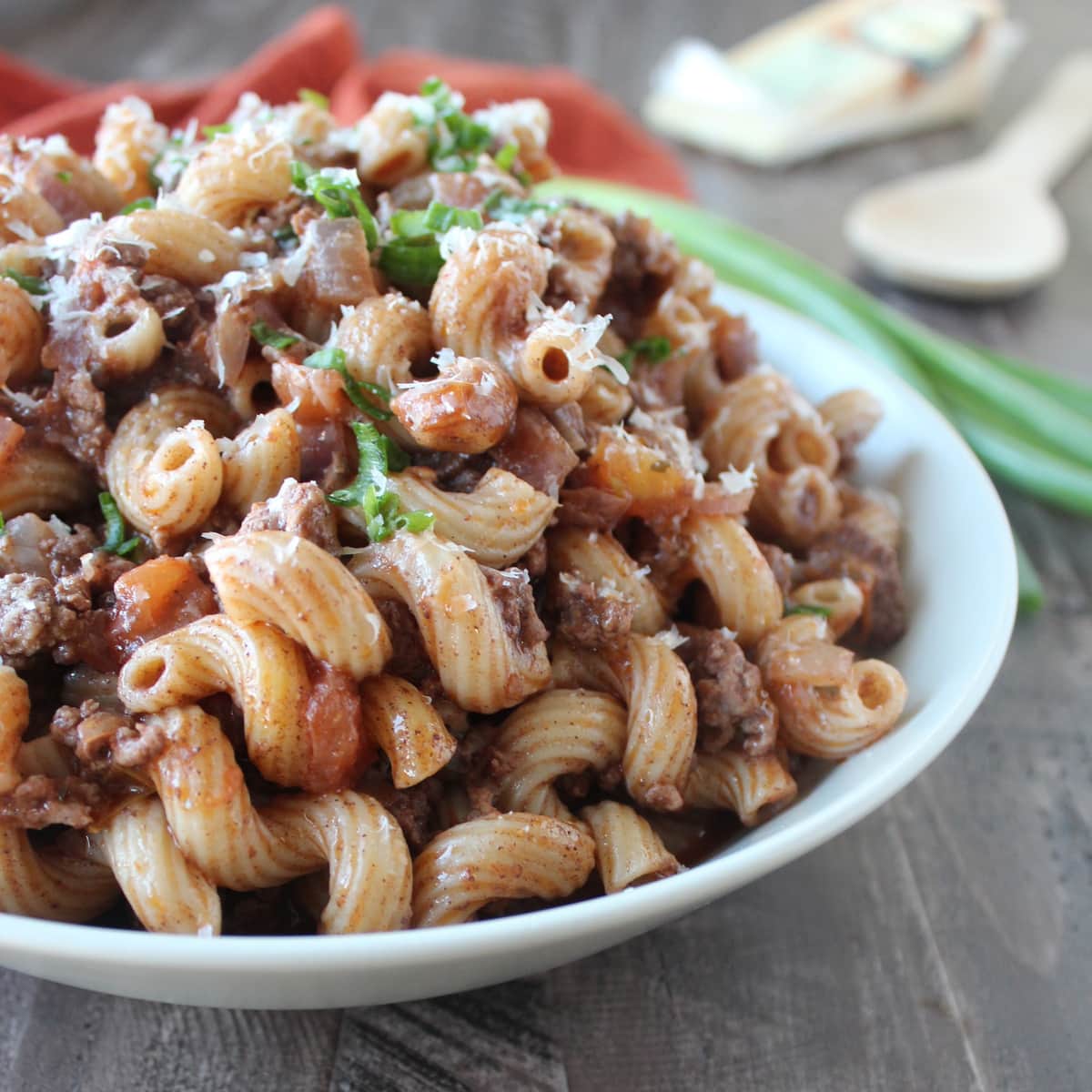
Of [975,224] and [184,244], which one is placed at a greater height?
[184,244]

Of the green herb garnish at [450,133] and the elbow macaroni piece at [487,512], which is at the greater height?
the green herb garnish at [450,133]

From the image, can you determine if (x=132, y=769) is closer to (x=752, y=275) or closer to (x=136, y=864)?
(x=136, y=864)

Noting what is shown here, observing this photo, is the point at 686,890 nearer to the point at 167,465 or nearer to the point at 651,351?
the point at 167,465

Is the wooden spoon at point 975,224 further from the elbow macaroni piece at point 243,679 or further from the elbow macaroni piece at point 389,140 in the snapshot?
the elbow macaroni piece at point 243,679

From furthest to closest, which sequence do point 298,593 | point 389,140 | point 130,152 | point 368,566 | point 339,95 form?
1. point 339,95
2. point 130,152
3. point 389,140
4. point 368,566
5. point 298,593

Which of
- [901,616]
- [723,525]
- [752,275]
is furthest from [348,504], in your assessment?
[752,275]

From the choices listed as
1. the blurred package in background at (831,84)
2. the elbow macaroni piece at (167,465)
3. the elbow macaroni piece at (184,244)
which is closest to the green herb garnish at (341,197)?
the elbow macaroni piece at (184,244)

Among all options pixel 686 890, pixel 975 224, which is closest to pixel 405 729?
pixel 686 890
